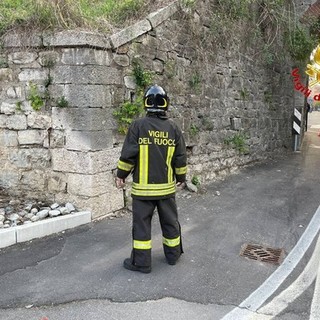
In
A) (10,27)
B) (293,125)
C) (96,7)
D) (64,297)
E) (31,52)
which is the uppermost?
(96,7)

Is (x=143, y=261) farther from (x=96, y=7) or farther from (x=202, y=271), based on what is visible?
(x=96, y=7)

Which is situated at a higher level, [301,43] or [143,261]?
[301,43]

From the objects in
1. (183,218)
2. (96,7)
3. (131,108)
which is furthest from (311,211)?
(96,7)

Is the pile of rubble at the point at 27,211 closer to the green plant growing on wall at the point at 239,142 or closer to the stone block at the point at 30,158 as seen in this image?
the stone block at the point at 30,158

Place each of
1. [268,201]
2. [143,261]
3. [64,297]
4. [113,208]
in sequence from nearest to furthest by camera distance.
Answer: [64,297], [143,261], [113,208], [268,201]

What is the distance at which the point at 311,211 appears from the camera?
6.06 m

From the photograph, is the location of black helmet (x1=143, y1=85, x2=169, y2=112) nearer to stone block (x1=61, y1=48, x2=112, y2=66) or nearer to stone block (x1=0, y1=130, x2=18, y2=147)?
stone block (x1=61, y1=48, x2=112, y2=66)

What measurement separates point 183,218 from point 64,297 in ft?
8.49

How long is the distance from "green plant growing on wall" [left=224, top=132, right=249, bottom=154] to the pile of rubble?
4.38 meters

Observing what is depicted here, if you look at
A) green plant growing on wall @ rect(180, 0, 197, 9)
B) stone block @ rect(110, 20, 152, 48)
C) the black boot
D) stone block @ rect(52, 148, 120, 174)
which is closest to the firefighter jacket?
the black boot

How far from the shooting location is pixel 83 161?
5.12m

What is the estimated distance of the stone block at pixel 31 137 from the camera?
5340 millimetres

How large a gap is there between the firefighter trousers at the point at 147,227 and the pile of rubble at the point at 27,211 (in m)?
1.62

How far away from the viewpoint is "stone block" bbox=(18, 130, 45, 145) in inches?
210
